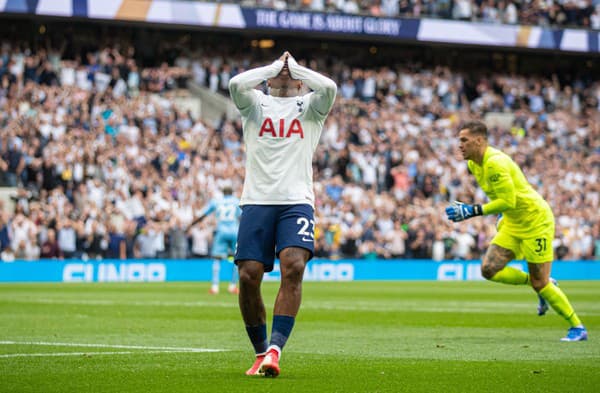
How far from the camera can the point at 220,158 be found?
111 ft

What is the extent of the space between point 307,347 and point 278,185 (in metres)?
3.06

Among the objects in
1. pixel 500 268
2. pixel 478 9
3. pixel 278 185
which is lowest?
pixel 500 268

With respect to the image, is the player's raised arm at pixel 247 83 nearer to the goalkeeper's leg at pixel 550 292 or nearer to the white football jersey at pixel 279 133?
the white football jersey at pixel 279 133

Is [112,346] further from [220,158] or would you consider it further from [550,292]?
[220,158]

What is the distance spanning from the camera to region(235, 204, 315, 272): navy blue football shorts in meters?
8.72

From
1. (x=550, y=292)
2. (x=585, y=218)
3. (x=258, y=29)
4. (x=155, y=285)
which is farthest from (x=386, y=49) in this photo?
(x=550, y=292)

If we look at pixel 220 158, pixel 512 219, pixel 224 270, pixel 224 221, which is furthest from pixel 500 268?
pixel 220 158

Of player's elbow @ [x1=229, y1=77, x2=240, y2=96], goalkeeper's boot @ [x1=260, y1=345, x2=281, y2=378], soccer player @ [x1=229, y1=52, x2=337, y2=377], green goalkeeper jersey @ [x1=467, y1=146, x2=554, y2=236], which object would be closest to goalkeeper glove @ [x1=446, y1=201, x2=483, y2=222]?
green goalkeeper jersey @ [x1=467, y1=146, x2=554, y2=236]

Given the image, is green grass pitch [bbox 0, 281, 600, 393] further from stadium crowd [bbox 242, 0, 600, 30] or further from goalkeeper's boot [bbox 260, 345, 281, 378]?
stadium crowd [bbox 242, 0, 600, 30]

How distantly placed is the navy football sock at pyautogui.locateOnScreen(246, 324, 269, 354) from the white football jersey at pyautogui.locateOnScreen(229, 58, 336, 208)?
985 millimetres

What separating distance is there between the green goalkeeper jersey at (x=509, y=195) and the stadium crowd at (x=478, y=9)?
92.5 feet

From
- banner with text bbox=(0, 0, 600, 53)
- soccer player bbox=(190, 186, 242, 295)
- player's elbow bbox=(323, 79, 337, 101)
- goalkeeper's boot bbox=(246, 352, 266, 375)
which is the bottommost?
soccer player bbox=(190, 186, 242, 295)

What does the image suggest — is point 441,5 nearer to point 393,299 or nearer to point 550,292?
point 393,299

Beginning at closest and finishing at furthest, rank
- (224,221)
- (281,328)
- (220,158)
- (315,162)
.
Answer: (281,328) → (224,221) → (220,158) → (315,162)
